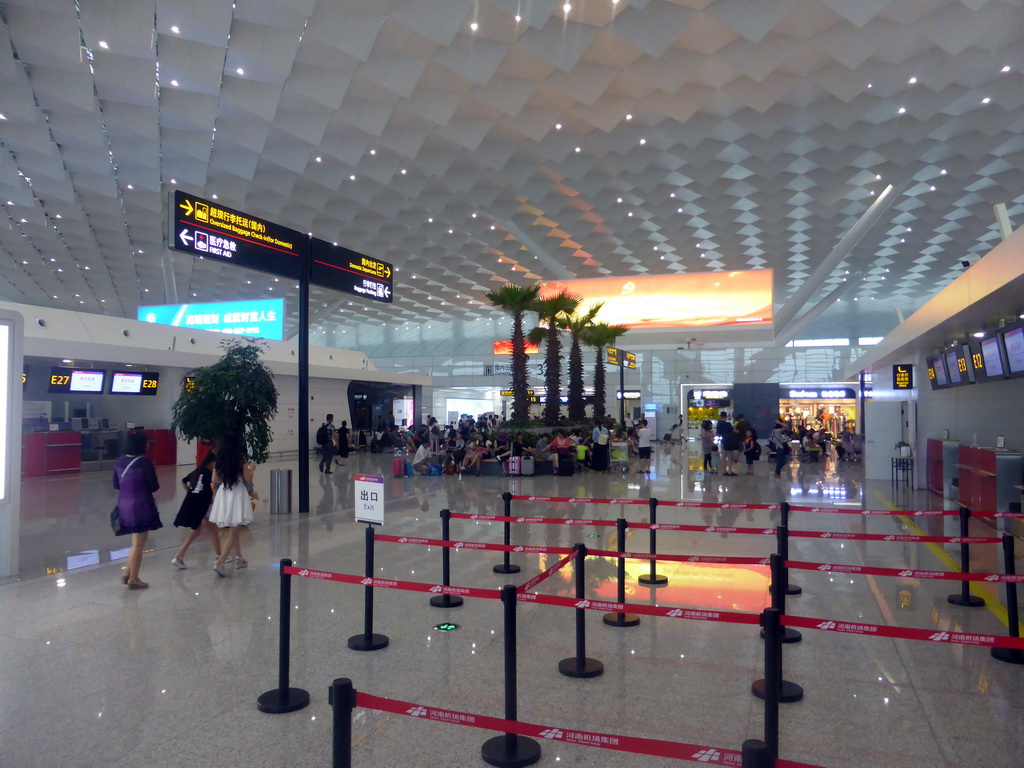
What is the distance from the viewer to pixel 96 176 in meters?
20.4

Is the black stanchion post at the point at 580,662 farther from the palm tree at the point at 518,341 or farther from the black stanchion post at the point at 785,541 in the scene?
the palm tree at the point at 518,341

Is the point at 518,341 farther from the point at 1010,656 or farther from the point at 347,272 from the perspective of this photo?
the point at 1010,656

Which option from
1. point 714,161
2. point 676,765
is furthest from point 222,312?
point 676,765

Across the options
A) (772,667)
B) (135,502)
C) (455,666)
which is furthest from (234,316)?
(772,667)

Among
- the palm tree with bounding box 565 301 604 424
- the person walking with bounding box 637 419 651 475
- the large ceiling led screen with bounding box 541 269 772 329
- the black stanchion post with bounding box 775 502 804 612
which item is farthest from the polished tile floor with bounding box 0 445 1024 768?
the large ceiling led screen with bounding box 541 269 772 329

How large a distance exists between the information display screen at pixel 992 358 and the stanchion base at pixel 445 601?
335 inches

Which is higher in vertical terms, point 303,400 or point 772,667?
point 303,400

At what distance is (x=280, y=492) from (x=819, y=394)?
88.7ft

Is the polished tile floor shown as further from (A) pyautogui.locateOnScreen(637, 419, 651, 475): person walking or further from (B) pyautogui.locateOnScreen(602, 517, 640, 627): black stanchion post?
(A) pyautogui.locateOnScreen(637, 419, 651, 475): person walking

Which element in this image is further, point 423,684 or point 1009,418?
point 1009,418

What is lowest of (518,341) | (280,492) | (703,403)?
(280,492)

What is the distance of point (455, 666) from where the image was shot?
169 inches

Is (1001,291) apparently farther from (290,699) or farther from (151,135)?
(151,135)

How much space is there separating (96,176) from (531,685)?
22.5m
